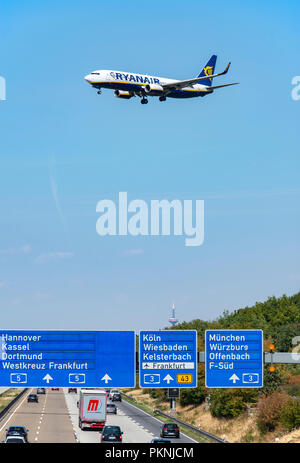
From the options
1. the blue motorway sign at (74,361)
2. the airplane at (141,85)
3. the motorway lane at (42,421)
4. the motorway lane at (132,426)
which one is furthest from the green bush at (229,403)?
the blue motorway sign at (74,361)

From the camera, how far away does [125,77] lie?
3607 inches

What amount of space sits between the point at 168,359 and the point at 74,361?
18.4 ft

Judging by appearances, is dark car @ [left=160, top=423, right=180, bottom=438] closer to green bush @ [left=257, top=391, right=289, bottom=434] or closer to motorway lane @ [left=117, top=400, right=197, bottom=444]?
motorway lane @ [left=117, top=400, right=197, bottom=444]

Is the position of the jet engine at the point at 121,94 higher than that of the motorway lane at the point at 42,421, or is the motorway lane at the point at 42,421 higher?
the jet engine at the point at 121,94

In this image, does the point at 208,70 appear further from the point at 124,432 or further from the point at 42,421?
the point at 124,432

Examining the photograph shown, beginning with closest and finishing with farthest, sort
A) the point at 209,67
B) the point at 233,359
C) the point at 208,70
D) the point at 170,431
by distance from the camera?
1. the point at 233,359
2. the point at 170,431
3. the point at 209,67
4. the point at 208,70

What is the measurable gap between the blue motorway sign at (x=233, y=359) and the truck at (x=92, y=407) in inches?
1409

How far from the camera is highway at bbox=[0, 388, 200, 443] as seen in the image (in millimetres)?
76875

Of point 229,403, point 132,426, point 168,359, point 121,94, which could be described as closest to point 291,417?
point 229,403

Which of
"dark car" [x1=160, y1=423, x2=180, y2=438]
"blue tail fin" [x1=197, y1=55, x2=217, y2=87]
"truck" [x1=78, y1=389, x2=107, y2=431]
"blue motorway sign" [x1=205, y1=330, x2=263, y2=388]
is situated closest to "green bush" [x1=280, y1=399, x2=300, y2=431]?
"dark car" [x1=160, y1=423, x2=180, y2=438]

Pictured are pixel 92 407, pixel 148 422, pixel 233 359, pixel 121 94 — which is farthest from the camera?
pixel 148 422

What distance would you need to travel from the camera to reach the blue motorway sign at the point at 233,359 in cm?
4703

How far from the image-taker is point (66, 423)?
321ft

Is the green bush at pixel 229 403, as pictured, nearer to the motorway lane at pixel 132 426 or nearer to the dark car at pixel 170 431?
the motorway lane at pixel 132 426
